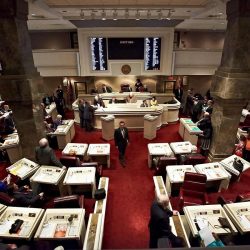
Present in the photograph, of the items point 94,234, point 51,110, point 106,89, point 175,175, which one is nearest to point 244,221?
point 175,175

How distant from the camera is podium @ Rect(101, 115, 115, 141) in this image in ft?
28.2

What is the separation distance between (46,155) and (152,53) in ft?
29.5

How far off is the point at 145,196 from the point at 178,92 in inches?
345

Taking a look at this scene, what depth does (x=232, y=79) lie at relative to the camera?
206 inches

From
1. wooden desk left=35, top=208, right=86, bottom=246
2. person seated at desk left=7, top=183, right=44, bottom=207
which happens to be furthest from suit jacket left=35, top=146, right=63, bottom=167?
wooden desk left=35, top=208, right=86, bottom=246

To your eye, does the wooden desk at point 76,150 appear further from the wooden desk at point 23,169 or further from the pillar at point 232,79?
the pillar at point 232,79

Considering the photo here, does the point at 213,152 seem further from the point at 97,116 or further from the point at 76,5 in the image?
the point at 76,5

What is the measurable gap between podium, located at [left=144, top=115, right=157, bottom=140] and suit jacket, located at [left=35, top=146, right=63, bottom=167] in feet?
14.3

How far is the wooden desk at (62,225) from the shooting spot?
3.37m

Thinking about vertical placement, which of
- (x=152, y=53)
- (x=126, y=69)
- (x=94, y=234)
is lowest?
(x=94, y=234)

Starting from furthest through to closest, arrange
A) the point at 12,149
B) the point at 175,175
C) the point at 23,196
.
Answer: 1. the point at 12,149
2. the point at 175,175
3. the point at 23,196

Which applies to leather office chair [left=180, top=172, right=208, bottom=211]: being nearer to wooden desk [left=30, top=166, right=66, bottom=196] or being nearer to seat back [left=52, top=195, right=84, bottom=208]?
seat back [left=52, top=195, right=84, bottom=208]

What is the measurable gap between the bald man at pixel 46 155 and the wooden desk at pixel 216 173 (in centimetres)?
357

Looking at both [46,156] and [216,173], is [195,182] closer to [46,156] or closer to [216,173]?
[216,173]
